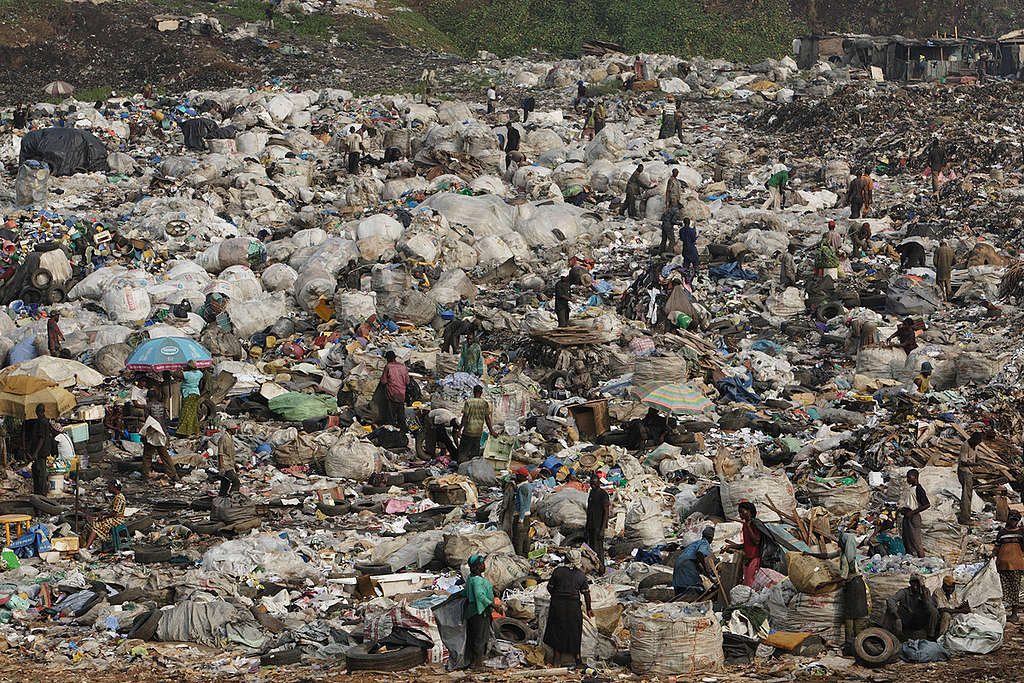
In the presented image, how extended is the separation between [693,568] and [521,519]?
1892mm

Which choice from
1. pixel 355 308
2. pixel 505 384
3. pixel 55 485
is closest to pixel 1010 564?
pixel 505 384

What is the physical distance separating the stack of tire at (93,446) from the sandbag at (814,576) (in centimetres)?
764

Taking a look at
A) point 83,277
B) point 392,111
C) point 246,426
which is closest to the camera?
point 246,426

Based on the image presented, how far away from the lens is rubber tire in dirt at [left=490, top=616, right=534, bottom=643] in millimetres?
8789

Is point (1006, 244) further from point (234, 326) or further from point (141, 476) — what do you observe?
point (141, 476)

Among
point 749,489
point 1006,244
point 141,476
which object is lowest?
point 141,476

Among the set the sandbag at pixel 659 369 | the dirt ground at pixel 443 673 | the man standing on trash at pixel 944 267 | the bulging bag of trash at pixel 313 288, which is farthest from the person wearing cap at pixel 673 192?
the dirt ground at pixel 443 673

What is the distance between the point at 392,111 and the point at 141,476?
17.2 meters

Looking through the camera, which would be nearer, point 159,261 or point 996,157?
point 159,261

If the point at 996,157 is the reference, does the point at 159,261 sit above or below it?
below

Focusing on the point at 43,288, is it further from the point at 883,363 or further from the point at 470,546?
the point at 883,363

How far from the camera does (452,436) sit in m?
13.4

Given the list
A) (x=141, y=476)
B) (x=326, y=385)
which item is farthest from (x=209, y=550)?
(x=326, y=385)

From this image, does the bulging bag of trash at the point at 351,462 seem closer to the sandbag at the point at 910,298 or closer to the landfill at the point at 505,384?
the landfill at the point at 505,384
